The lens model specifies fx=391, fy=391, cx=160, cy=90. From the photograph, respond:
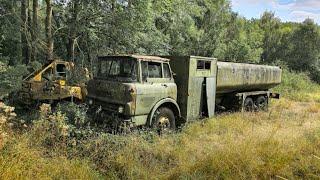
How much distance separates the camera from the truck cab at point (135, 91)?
9.69 metres

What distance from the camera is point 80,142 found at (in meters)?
8.48

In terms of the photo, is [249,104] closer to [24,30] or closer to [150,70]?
[150,70]

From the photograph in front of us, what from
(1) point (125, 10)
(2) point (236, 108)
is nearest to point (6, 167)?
(2) point (236, 108)

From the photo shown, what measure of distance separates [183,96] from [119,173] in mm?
4282

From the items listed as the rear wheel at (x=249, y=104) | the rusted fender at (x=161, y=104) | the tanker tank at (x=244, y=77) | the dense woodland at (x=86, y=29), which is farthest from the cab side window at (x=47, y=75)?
Result: the rear wheel at (x=249, y=104)

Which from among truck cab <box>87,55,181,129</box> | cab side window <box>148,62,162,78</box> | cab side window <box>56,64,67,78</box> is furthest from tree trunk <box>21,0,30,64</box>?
cab side window <box>148,62,162,78</box>

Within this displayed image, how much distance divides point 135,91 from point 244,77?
6150mm

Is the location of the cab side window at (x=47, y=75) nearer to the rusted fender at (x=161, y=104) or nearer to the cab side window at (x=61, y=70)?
the cab side window at (x=61, y=70)

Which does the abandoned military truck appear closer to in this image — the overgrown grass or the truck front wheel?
the truck front wheel

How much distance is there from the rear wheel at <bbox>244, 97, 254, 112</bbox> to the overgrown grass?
5749 millimetres

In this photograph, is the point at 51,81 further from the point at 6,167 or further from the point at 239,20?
the point at 239,20

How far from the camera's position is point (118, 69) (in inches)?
409

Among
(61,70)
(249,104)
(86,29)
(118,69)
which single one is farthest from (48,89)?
(249,104)

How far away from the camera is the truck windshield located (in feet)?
32.8
